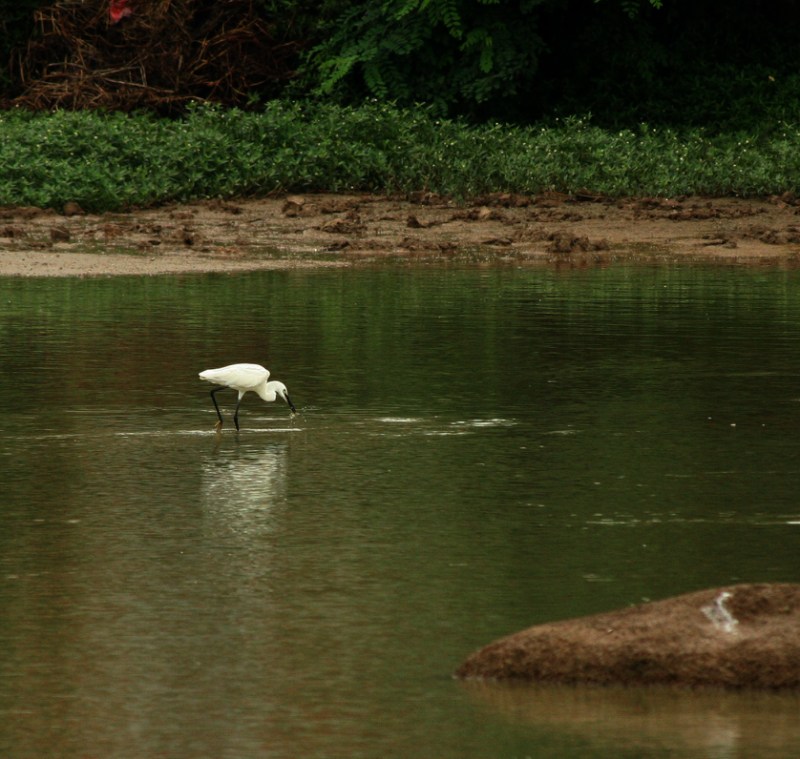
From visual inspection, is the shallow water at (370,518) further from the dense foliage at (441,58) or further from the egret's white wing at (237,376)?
the dense foliage at (441,58)

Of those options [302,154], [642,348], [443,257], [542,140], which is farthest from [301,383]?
[542,140]

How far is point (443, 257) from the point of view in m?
18.2

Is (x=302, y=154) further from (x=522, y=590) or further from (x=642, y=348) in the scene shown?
(x=522, y=590)

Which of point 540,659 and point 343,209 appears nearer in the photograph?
point 540,659

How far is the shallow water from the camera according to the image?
15.5 feet

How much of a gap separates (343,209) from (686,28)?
1021 centimetres

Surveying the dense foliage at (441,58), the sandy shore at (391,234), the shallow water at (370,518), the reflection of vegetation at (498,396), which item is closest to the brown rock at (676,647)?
the shallow water at (370,518)

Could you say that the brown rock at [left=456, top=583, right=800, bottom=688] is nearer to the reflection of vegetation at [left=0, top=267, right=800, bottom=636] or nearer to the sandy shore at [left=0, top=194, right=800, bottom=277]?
the reflection of vegetation at [left=0, top=267, right=800, bottom=636]

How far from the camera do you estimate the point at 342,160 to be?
74.3 ft

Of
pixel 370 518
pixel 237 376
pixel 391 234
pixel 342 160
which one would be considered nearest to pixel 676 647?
pixel 370 518

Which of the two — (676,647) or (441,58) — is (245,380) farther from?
(441,58)

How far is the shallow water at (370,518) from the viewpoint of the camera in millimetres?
4738

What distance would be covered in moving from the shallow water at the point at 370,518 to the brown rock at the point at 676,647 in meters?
0.07

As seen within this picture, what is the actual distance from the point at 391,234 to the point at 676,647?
14.8 m
